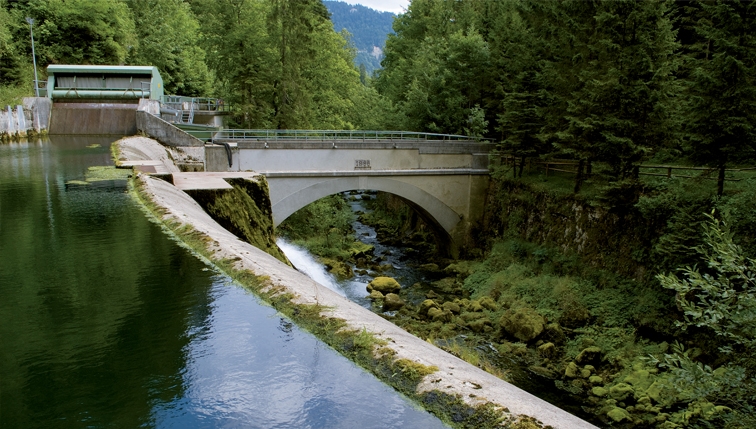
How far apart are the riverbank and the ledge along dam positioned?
43 millimetres

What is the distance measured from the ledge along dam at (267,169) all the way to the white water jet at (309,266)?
290 cm

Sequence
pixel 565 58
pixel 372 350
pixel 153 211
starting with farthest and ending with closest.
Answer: pixel 565 58, pixel 153 211, pixel 372 350

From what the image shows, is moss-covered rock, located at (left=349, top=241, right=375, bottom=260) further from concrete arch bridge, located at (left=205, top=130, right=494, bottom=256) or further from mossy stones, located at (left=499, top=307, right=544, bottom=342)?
mossy stones, located at (left=499, top=307, right=544, bottom=342)

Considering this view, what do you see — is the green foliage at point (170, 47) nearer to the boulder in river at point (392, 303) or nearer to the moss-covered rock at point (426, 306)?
the boulder in river at point (392, 303)

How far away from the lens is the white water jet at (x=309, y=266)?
23.1 meters

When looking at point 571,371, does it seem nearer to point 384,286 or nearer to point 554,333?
point 554,333

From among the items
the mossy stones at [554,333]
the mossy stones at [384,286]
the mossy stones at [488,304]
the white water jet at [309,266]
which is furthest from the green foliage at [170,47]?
the mossy stones at [554,333]

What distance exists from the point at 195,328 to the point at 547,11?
83.3 feet

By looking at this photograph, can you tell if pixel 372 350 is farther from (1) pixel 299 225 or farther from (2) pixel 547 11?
(1) pixel 299 225

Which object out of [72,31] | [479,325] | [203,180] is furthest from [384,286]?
[72,31]

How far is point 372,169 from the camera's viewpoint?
2612 cm

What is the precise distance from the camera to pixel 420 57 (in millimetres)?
39781

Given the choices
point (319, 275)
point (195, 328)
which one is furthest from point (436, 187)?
point (195, 328)

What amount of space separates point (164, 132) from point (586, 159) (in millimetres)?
17869
